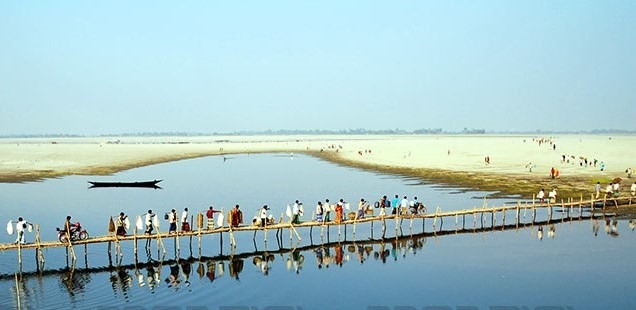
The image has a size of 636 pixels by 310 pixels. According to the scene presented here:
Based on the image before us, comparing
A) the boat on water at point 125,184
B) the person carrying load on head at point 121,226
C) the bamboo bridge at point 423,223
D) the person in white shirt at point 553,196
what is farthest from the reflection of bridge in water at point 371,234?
the boat on water at point 125,184

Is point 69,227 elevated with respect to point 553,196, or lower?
elevated

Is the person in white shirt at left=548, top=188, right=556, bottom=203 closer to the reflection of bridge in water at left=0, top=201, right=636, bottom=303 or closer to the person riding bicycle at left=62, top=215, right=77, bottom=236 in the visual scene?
the reflection of bridge in water at left=0, top=201, right=636, bottom=303

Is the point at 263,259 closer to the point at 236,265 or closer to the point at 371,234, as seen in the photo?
the point at 236,265

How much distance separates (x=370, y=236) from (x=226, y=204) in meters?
17.5

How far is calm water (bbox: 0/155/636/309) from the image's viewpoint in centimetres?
2295

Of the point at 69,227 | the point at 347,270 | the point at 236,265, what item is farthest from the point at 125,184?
the point at 347,270

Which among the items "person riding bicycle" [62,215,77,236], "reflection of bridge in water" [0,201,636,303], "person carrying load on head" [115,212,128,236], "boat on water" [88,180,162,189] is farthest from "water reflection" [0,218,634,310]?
"boat on water" [88,180,162,189]

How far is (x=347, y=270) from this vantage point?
27969 millimetres

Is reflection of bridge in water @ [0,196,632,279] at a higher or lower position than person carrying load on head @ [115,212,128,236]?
lower

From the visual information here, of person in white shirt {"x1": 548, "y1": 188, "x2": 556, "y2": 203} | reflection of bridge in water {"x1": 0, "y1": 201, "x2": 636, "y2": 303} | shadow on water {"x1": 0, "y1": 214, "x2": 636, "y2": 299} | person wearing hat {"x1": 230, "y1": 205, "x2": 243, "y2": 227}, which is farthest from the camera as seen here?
person in white shirt {"x1": 548, "y1": 188, "x2": 556, "y2": 203}

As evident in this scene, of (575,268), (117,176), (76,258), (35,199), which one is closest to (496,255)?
(575,268)

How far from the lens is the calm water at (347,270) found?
22953mm

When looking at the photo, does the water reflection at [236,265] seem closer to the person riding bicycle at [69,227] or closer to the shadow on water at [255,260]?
the shadow on water at [255,260]

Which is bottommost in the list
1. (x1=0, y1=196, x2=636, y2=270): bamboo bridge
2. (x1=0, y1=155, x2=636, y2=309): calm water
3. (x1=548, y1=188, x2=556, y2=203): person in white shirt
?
(x1=0, y1=155, x2=636, y2=309): calm water
